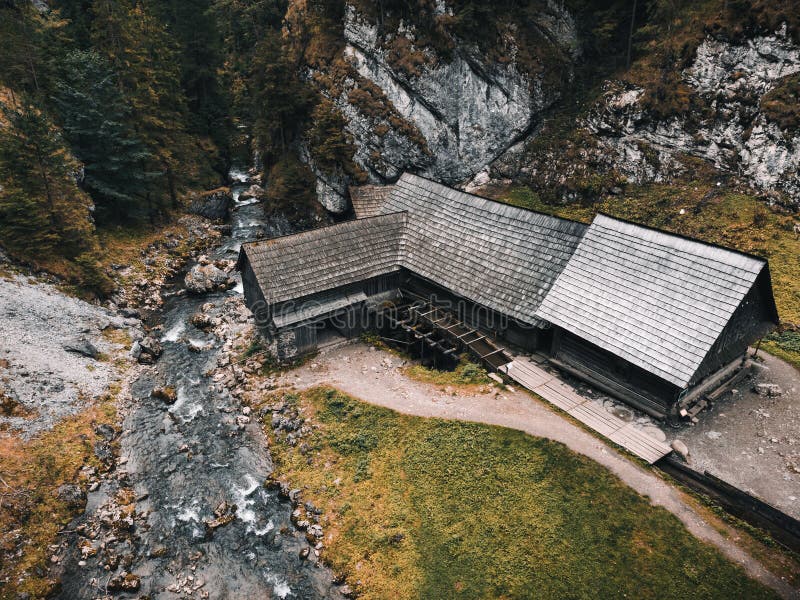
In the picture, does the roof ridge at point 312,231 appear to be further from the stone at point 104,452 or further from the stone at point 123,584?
the stone at point 123,584

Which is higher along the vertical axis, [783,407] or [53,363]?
[783,407]

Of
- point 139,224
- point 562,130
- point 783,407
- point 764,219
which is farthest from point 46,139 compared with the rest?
point 764,219

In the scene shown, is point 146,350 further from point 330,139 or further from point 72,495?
point 330,139

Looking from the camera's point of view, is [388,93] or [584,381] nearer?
[584,381]

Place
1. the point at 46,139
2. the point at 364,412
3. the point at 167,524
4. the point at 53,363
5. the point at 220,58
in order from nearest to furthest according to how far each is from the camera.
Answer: the point at 167,524 → the point at 364,412 → the point at 53,363 → the point at 46,139 → the point at 220,58

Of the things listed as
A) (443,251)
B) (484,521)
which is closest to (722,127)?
(443,251)

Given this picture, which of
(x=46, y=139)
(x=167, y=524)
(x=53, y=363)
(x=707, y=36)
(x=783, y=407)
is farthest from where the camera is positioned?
(x=707, y=36)

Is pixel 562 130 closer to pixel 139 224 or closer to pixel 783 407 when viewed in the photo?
pixel 783 407
